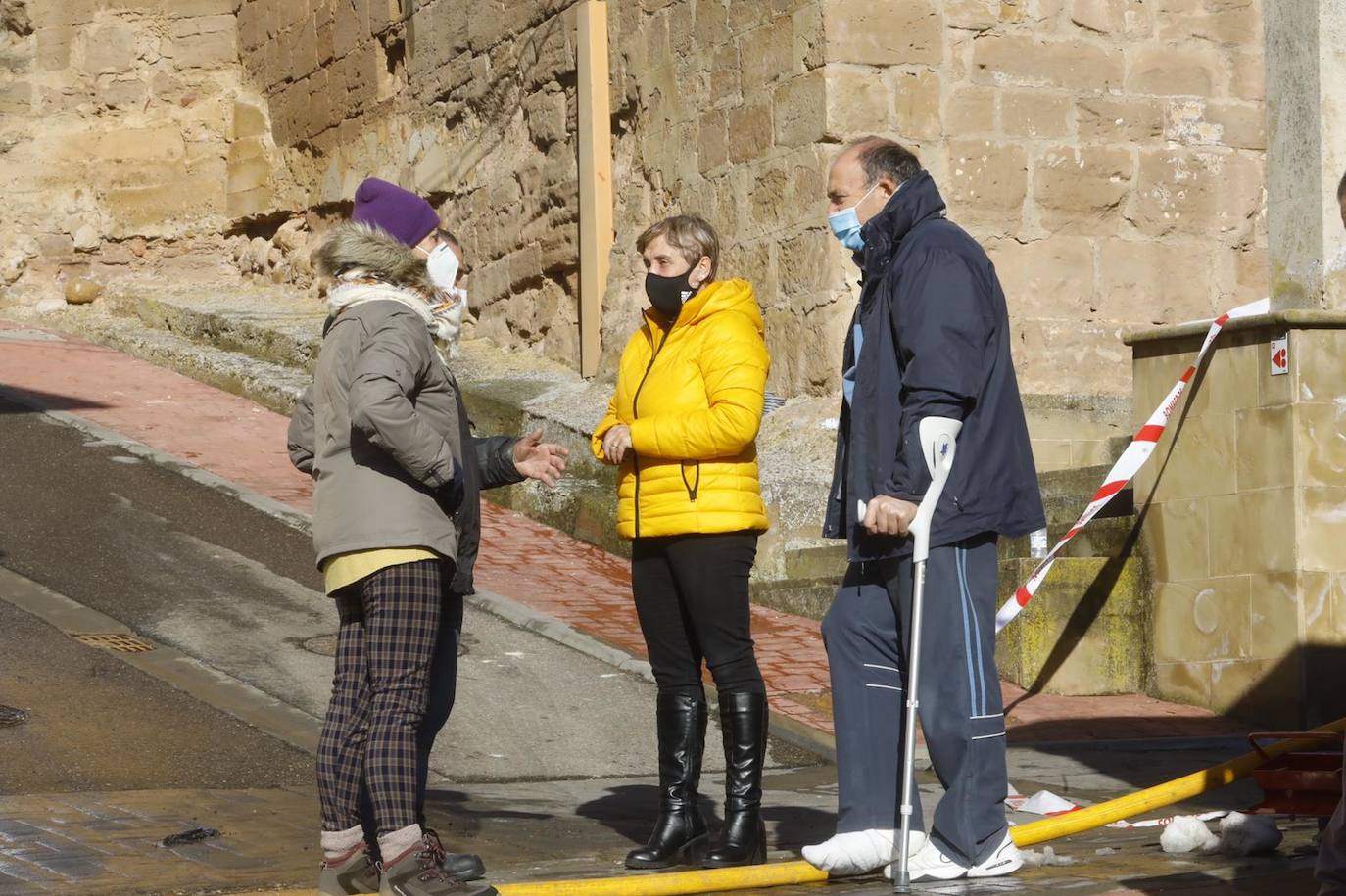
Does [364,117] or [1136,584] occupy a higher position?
[364,117]

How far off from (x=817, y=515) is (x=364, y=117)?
9.13 metres

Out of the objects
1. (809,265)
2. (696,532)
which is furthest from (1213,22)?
(696,532)

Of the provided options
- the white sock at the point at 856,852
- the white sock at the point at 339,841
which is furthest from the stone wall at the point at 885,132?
the white sock at the point at 339,841

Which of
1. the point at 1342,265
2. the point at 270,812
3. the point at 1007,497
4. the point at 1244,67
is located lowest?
the point at 270,812

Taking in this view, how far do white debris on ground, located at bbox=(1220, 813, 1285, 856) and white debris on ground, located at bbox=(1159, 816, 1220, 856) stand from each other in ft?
0.11

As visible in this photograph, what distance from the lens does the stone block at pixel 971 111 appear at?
12422 mm

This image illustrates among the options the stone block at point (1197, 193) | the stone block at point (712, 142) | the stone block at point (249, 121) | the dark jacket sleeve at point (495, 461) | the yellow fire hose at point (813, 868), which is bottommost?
the yellow fire hose at point (813, 868)

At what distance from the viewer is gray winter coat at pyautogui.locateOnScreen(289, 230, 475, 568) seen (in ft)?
16.2

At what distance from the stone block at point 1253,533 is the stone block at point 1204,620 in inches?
3.5

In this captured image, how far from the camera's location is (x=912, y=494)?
5004 mm

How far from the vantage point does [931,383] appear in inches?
196

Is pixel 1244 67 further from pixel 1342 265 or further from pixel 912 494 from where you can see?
pixel 912 494

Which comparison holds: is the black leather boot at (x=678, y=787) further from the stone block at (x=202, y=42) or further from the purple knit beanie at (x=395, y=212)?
the stone block at (x=202, y=42)

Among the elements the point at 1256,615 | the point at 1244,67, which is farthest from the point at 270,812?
the point at 1244,67
